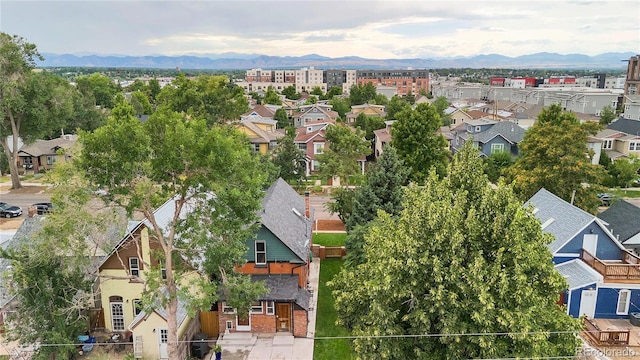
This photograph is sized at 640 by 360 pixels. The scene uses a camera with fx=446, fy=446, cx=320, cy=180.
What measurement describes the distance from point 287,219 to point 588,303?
685 inches

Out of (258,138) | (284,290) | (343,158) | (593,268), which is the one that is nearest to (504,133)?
(343,158)

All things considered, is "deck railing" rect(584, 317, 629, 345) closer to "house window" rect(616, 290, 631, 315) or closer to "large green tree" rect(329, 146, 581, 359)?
"house window" rect(616, 290, 631, 315)

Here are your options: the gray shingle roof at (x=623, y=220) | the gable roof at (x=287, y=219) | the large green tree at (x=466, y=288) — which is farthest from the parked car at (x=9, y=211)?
the gray shingle roof at (x=623, y=220)

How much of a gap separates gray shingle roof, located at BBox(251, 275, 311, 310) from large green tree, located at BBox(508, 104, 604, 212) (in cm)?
2031

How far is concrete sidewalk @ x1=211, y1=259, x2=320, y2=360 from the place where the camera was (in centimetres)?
2142

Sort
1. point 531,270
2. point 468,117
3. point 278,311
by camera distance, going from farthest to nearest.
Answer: point 468,117
point 278,311
point 531,270

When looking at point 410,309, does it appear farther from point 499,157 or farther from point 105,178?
point 499,157

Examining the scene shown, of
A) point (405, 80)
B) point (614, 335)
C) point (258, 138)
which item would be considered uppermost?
point (405, 80)

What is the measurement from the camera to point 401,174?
3278 cm

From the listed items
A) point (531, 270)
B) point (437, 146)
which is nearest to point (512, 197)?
point (531, 270)

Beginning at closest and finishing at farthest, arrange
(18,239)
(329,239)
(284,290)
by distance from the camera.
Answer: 1. (284,290)
2. (18,239)
3. (329,239)

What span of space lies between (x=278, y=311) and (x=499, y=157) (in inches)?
1521

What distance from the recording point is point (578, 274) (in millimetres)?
24469

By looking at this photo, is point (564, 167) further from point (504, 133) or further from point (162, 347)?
point (162, 347)
